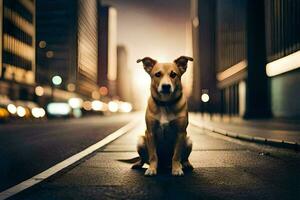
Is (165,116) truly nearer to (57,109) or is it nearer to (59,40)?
(57,109)

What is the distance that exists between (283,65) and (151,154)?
34.0 metres

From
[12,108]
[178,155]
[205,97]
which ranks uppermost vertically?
[205,97]

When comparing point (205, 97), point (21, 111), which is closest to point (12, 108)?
point (21, 111)

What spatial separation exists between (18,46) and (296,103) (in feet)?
164

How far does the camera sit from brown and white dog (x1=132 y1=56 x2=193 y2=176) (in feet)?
20.6

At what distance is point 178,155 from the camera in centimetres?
642

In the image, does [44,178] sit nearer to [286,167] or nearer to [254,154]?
[286,167]

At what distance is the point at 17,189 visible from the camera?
5.34 meters

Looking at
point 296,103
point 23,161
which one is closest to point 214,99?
point 296,103

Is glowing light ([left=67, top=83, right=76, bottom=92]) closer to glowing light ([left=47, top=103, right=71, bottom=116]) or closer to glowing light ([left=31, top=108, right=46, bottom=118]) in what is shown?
glowing light ([left=47, top=103, right=71, bottom=116])

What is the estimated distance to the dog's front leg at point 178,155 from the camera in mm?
6383

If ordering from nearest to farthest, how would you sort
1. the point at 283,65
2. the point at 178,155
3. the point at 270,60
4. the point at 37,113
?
the point at 178,155, the point at 283,65, the point at 270,60, the point at 37,113

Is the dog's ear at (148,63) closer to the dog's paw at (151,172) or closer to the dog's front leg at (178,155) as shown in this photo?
the dog's front leg at (178,155)

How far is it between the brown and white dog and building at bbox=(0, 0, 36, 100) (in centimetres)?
5847
